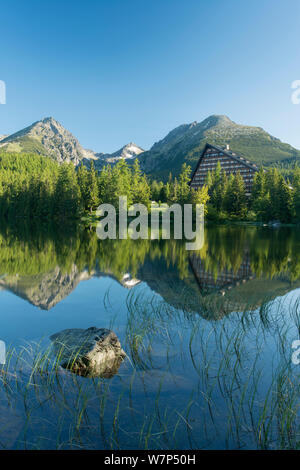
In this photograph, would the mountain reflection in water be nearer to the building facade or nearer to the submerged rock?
the submerged rock

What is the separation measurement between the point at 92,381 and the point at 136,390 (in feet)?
2.74

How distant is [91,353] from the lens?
5.68 meters

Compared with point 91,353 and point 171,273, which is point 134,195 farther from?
point 91,353

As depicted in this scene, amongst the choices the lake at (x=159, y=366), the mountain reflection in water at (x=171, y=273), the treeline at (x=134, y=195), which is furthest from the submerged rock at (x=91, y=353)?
the treeline at (x=134, y=195)

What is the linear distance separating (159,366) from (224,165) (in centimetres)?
9589

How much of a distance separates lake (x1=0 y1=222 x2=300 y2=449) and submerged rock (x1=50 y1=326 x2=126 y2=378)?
17cm

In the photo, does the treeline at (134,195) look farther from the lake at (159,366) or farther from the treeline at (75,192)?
the lake at (159,366)

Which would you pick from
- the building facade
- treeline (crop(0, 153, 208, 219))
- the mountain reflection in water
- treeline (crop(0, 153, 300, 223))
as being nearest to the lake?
the mountain reflection in water

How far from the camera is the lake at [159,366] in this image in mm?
3887

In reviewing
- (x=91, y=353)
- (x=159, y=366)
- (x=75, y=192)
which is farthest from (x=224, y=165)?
(x=91, y=353)

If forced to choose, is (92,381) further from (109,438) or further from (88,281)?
(88,281)

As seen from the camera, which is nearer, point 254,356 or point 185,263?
point 254,356

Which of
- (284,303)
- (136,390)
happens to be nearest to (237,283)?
(284,303)

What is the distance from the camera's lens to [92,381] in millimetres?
5156
